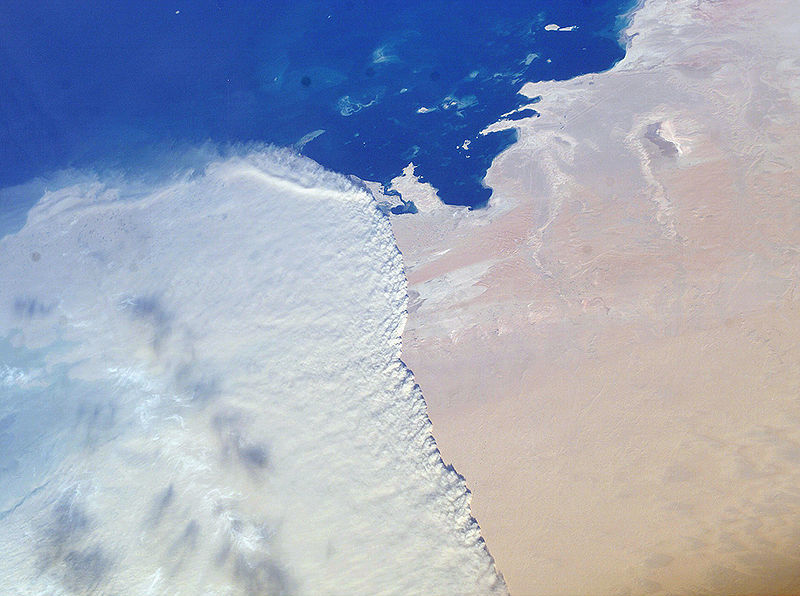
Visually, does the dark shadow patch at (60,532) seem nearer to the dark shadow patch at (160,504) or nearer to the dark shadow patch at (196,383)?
the dark shadow patch at (160,504)

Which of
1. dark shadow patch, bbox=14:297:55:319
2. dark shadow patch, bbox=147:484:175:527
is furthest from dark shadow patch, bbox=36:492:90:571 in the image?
dark shadow patch, bbox=14:297:55:319

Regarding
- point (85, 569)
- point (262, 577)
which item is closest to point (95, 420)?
point (85, 569)

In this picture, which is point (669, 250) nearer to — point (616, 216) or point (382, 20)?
point (616, 216)

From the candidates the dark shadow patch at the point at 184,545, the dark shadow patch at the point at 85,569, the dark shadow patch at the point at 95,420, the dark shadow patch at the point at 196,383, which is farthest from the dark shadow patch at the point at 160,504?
the dark shadow patch at the point at 196,383

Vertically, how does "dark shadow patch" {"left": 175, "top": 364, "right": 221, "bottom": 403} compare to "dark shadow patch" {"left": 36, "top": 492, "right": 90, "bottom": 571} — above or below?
above

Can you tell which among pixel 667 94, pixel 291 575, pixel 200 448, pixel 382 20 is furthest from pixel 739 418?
pixel 382 20

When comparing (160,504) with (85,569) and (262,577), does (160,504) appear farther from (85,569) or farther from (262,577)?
(262,577)

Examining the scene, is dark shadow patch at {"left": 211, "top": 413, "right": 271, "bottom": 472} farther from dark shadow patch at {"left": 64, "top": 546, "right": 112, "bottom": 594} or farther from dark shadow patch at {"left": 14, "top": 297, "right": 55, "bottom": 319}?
dark shadow patch at {"left": 14, "top": 297, "right": 55, "bottom": 319}
